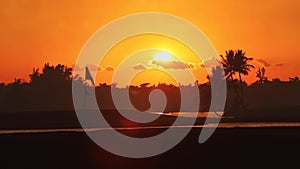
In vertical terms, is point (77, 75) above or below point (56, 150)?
above

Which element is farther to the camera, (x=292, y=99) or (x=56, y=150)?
(x=292, y=99)

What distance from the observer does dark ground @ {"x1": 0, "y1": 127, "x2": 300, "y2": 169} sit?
24567 mm

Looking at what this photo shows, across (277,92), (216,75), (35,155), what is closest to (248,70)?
(216,75)

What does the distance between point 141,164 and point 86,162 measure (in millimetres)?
3144

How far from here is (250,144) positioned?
33.2 meters

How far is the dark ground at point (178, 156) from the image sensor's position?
24.6 meters

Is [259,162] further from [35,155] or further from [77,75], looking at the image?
[77,75]

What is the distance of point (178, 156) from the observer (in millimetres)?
27797

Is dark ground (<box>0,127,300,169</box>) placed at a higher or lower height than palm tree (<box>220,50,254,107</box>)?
lower

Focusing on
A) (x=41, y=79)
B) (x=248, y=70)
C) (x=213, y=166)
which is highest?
(x=41, y=79)

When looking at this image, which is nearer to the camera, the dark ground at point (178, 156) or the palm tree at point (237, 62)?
the dark ground at point (178, 156)

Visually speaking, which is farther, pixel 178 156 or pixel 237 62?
pixel 237 62

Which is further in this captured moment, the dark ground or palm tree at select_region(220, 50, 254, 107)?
palm tree at select_region(220, 50, 254, 107)

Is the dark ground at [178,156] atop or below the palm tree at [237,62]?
below
